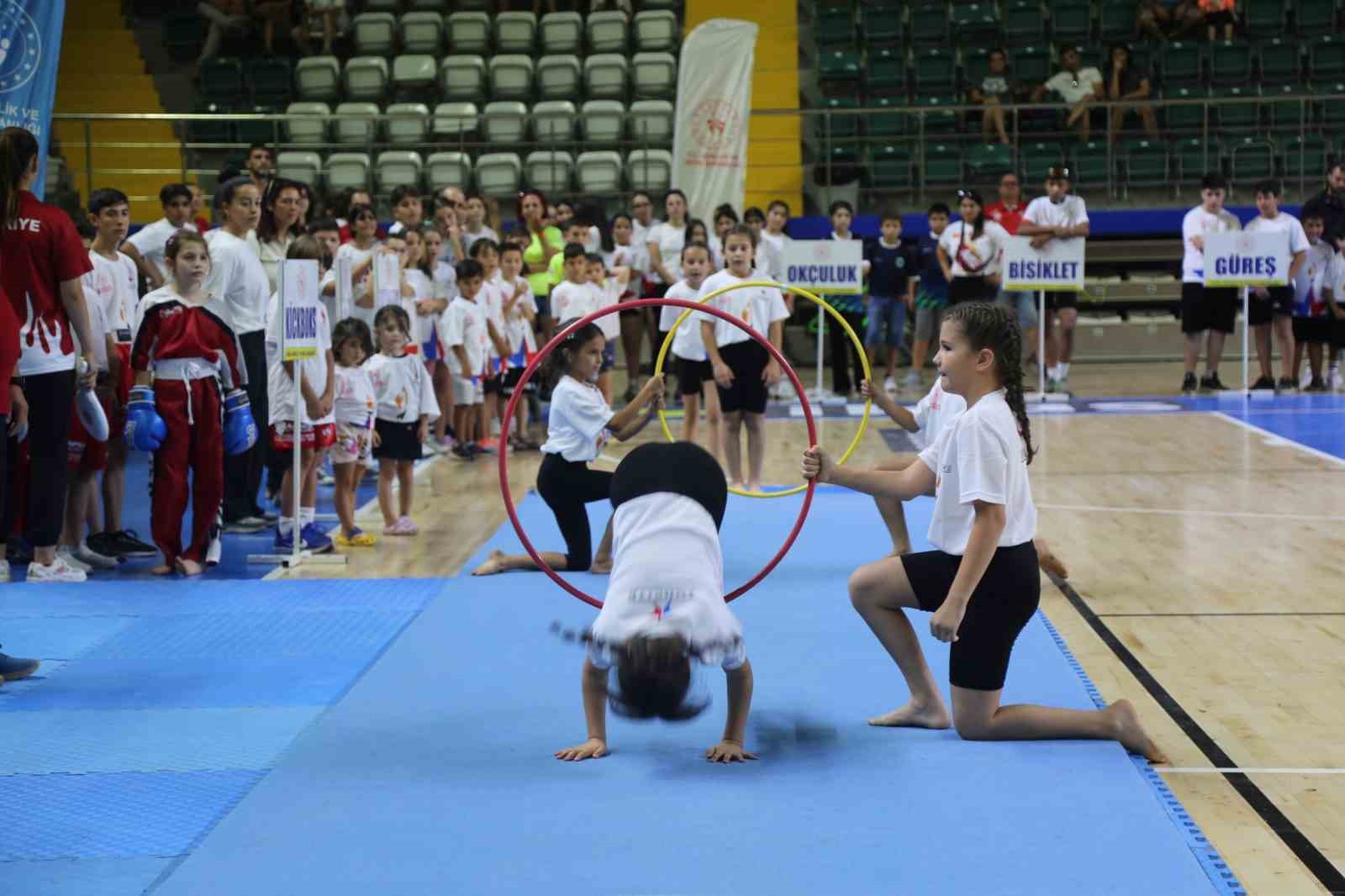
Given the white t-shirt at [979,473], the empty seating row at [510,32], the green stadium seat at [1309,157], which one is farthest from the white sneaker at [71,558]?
the green stadium seat at [1309,157]

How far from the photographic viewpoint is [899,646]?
4844mm

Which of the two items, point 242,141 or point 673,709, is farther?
point 242,141

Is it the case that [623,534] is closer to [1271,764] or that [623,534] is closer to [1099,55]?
[1271,764]

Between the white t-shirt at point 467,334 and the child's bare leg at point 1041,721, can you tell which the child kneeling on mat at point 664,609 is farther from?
the white t-shirt at point 467,334

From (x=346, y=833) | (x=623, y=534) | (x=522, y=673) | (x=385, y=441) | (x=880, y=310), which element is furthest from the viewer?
(x=880, y=310)

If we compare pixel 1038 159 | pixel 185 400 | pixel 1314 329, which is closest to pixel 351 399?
pixel 185 400

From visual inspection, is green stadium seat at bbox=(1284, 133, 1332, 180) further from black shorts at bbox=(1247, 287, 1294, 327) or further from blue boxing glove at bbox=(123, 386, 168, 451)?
blue boxing glove at bbox=(123, 386, 168, 451)

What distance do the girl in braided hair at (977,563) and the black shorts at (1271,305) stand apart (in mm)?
11121

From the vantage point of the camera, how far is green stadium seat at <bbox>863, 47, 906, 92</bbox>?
19953 millimetres

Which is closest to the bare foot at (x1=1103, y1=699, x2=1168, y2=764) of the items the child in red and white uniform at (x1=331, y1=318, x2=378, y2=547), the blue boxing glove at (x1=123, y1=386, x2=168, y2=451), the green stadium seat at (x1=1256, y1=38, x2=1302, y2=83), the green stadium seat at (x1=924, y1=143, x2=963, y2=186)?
the blue boxing glove at (x1=123, y1=386, x2=168, y2=451)

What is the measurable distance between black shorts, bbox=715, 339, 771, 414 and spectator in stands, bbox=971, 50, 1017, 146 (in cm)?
984

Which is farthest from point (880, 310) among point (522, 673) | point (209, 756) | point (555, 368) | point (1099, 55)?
point (209, 756)

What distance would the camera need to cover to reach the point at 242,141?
18781 millimetres

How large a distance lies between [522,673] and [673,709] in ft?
5.08
